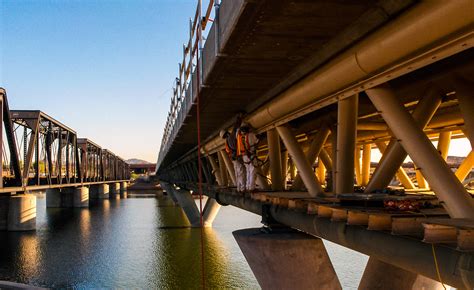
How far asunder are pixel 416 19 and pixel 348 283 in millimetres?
20968

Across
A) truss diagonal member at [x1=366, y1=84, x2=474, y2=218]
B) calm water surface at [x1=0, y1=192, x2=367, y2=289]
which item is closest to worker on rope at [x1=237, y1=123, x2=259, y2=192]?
truss diagonal member at [x1=366, y1=84, x2=474, y2=218]

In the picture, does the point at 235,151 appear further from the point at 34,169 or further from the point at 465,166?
the point at 34,169

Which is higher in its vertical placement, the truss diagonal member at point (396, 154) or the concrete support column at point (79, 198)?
the truss diagonal member at point (396, 154)

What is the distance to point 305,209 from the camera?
32.2 feet

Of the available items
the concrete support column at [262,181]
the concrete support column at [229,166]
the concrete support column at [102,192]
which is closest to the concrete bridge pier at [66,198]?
the concrete support column at [102,192]

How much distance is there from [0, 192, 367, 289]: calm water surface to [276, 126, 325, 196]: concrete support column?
46.9 ft

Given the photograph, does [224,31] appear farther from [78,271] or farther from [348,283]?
[78,271]

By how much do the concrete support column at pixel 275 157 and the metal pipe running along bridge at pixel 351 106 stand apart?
0.03m

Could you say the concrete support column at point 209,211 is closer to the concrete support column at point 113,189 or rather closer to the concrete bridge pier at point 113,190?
the concrete bridge pier at point 113,190

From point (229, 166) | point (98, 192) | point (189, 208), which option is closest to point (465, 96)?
point (229, 166)

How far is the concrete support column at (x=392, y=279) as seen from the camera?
48.4 ft

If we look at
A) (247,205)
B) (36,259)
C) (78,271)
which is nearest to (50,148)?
(36,259)

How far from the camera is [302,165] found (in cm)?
1148

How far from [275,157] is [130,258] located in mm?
22238
